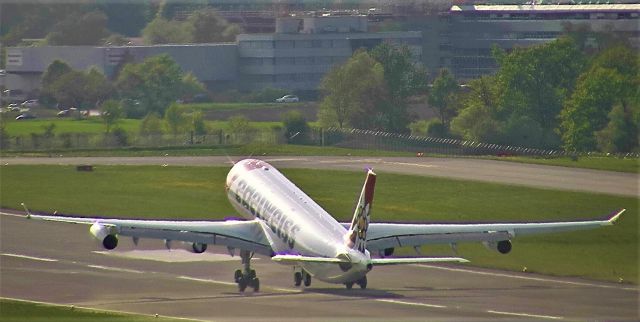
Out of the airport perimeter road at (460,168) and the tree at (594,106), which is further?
the tree at (594,106)

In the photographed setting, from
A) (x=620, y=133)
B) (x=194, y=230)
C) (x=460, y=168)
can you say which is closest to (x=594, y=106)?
(x=620, y=133)

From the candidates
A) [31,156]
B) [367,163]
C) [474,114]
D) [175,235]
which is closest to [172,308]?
[175,235]

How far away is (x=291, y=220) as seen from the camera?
85.2 m

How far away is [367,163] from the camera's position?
15462 centimetres

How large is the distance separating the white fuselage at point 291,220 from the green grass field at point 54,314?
938cm

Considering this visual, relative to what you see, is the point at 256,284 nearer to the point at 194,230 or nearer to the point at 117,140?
the point at 194,230

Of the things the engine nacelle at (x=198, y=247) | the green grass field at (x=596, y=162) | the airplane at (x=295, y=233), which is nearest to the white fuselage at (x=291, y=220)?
the airplane at (x=295, y=233)

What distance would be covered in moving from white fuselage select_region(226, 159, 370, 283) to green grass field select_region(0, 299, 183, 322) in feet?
30.8

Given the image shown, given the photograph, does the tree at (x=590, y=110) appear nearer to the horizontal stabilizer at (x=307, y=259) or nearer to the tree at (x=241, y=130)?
the tree at (x=241, y=130)

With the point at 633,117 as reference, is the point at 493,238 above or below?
above

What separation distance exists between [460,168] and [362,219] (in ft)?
242

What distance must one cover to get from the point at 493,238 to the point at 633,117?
4113 inches

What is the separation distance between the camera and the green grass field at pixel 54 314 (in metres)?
74.5

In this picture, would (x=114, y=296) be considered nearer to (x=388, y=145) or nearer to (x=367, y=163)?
(x=367, y=163)
